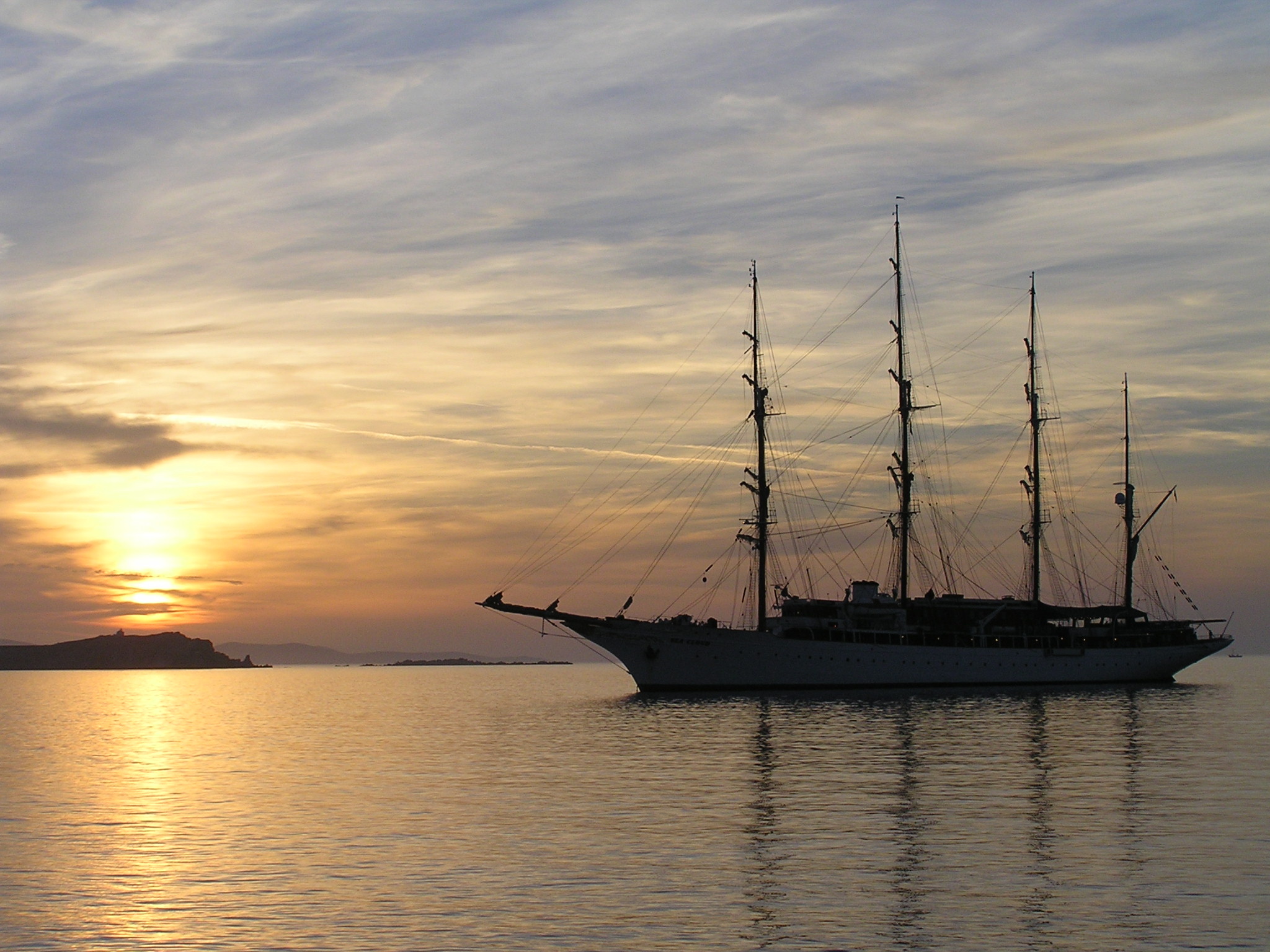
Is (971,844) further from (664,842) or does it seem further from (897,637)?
(897,637)

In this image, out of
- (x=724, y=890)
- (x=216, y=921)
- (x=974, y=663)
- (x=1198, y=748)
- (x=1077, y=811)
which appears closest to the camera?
(x=216, y=921)

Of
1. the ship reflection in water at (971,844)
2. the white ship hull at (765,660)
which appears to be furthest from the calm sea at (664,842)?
the white ship hull at (765,660)

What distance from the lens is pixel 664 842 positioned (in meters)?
29.0

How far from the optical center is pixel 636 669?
90312 mm

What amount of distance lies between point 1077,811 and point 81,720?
89506 millimetres

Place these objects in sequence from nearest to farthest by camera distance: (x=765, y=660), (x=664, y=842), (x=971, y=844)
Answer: (x=971, y=844) < (x=664, y=842) < (x=765, y=660)

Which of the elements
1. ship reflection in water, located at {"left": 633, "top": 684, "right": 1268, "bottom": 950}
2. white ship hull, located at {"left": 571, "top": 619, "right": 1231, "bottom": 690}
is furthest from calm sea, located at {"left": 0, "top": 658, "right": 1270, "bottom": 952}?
white ship hull, located at {"left": 571, "top": 619, "right": 1231, "bottom": 690}

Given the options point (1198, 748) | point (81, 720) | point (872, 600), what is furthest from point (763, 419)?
point (81, 720)

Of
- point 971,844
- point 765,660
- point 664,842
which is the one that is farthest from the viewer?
point 765,660

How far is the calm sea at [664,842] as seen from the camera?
21062 mm

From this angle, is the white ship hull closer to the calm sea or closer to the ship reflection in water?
the calm sea

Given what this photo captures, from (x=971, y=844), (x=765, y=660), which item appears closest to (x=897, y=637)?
(x=765, y=660)

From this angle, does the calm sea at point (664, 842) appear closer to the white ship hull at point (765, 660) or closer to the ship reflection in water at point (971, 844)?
the ship reflection in water at point (971, 844)

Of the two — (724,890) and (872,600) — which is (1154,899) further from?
(872,600)
